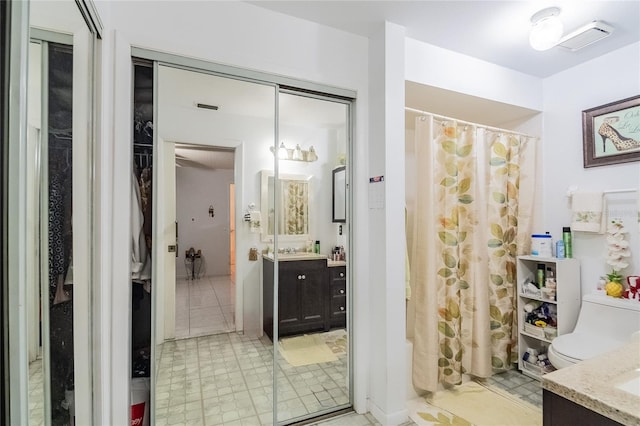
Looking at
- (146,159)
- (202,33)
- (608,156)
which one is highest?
(202,33)

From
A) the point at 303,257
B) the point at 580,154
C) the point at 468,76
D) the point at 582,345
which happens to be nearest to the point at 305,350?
the point at 303,257

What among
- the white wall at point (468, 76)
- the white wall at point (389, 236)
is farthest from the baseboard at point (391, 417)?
the white wall at point (468, 76)

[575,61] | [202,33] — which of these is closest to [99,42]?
[202,33]

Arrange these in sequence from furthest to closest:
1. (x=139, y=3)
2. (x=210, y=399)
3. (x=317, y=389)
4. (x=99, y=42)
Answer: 1. (x=317, y=389)
2. (x=210, y=399)
3. (x=139, y=3)
4. (x=99, y=42)

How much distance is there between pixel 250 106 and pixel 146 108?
0.60 m

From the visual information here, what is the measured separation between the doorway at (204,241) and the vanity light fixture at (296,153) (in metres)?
0.32

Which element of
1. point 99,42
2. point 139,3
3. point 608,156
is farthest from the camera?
point 608,156

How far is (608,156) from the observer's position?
2350 mm

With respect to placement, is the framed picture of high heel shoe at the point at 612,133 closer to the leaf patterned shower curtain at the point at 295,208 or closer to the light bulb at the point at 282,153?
the leaf patterned shower curtain at the point at 295,208

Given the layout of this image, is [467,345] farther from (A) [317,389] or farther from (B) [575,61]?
(B) [575,61]

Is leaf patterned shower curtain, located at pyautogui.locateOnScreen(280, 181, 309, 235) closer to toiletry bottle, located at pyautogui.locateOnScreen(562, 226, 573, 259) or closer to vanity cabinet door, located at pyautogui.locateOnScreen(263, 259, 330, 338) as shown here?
vanity cabinet door, located at pyautogui.locateOnScreen(263, 259, 330, 338)

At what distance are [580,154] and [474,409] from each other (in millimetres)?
2192

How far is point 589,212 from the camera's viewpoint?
94.2 inches

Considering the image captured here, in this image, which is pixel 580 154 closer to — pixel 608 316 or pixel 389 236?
pixel 608 316
